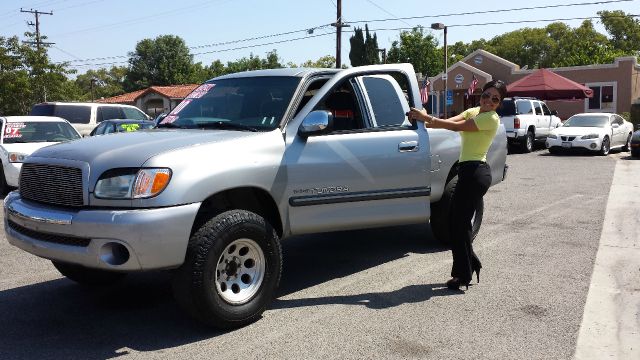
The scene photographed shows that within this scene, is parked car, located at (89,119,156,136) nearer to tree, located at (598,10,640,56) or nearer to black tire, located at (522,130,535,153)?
black tire, located at (522,130,535,153)

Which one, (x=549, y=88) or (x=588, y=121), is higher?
(x=549, y=88)

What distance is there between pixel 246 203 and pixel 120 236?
1169 millimetres

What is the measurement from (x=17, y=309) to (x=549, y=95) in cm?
2351

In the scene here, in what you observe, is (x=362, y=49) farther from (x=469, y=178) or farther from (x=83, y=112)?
(x=469, y=178)

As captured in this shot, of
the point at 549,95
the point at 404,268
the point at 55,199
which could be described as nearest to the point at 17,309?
the point at 55,199

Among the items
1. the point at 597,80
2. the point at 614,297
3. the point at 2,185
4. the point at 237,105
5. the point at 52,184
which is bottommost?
the point at 614,297

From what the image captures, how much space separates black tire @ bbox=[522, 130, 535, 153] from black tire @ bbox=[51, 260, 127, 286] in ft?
59.0

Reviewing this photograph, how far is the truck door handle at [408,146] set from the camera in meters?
5.30

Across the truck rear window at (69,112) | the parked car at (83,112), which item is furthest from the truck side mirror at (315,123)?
the truck rear window at (69,112)

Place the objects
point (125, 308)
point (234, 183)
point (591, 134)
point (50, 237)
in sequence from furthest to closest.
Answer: point (591, 134) → point (125, 308) → point (234, 183) → point (50, 237)

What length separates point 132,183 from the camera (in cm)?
386

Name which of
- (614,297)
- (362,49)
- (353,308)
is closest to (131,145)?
(353,308)

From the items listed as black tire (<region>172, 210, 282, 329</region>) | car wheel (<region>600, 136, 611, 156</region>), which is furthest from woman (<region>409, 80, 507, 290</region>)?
car wheel (<region>600, 136, 611, 156</region>)

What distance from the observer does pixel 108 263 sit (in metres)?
3.84
